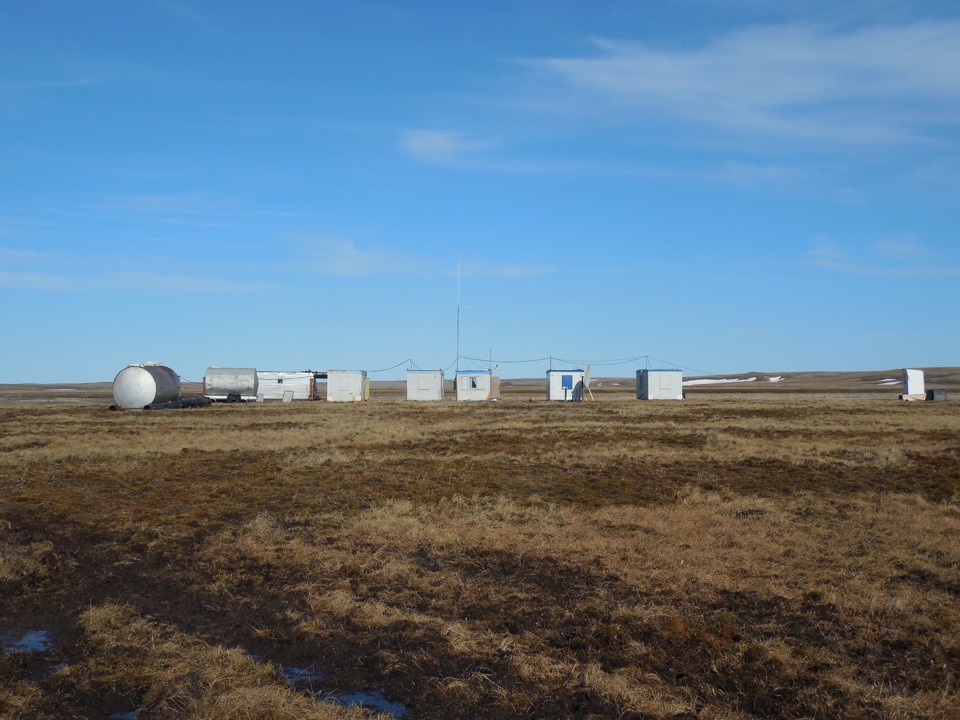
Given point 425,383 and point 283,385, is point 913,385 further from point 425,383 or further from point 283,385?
point 283,385

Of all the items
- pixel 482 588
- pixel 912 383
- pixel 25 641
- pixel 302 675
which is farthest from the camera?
pixel 912 383

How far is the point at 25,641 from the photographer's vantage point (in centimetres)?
769

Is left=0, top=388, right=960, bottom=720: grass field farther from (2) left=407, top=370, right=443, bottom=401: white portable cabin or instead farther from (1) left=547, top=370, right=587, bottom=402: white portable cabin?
(2) left=407, top=370, right=443, bottom=401: white portable cabin

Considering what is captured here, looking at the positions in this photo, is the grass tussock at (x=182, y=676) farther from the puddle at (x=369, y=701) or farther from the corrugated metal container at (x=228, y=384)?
the corrugated metal container at (x=228, y=384)

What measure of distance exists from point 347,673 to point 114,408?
1718 inches

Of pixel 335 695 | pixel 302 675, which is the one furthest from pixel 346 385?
pixel 335 695

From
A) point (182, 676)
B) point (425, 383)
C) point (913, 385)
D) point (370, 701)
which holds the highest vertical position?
point (425, 383)

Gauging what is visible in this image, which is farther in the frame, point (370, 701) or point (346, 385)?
point (346, 385)

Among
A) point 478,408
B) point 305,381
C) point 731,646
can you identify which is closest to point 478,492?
point 731,646

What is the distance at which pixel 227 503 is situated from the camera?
1491 centimetres

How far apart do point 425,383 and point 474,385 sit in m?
3.51

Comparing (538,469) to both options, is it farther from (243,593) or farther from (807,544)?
(243,593)

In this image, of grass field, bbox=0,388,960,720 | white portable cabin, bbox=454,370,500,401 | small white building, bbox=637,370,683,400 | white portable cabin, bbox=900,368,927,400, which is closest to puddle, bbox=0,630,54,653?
grass field, bbox=0,388,960,720

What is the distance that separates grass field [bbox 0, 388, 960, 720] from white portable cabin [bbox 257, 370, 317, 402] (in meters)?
42.9
